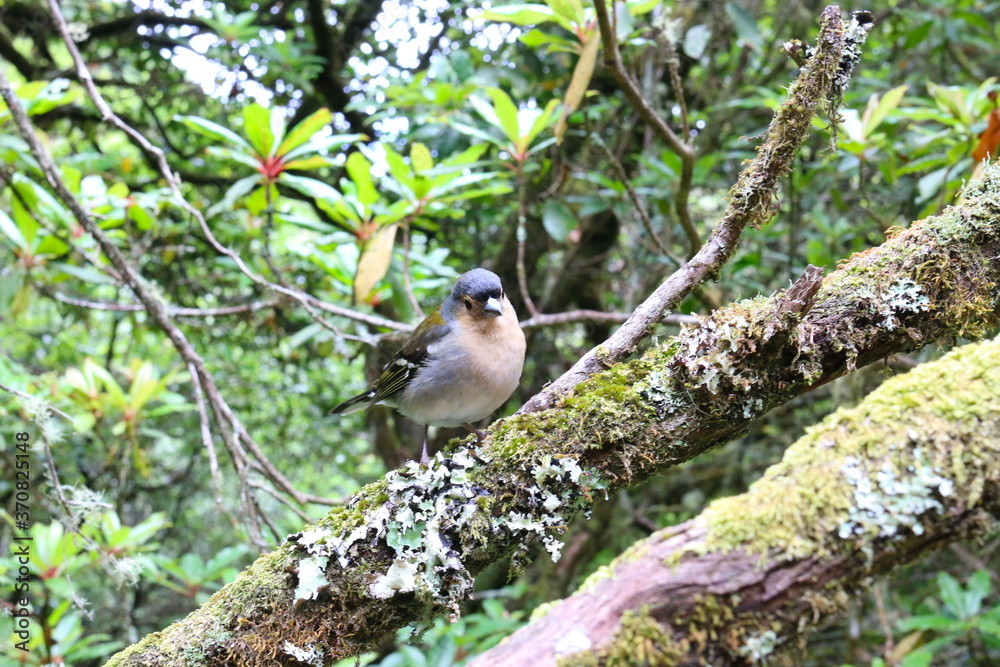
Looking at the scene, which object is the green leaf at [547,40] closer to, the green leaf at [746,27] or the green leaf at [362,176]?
the green leaf at [362,176]

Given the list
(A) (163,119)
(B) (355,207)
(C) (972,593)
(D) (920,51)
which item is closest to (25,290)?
(B) (355,207)

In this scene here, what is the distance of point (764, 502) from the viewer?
1.31m

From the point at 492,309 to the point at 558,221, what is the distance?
1364mm

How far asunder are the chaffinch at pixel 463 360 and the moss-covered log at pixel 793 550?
170cm

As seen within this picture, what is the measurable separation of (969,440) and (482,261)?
5.00 m

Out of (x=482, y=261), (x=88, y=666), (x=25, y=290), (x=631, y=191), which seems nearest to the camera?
(x=631, y=191)

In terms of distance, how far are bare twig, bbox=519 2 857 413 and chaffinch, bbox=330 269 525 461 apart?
101 cm

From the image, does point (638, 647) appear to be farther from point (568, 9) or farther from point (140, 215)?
point (140, 215)

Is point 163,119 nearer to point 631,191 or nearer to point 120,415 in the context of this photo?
point 120,415

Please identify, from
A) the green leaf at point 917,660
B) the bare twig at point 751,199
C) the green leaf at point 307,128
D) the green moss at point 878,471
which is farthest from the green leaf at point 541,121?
the green leaf at point 917,660

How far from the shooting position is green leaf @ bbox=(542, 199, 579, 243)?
418cm

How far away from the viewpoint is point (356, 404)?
3699 millimetres

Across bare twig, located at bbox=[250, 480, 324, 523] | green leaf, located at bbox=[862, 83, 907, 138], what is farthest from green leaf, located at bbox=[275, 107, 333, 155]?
green leaf, located at bbox=[862, 83, 907, 138]

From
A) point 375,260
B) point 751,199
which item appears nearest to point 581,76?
point 375,260
